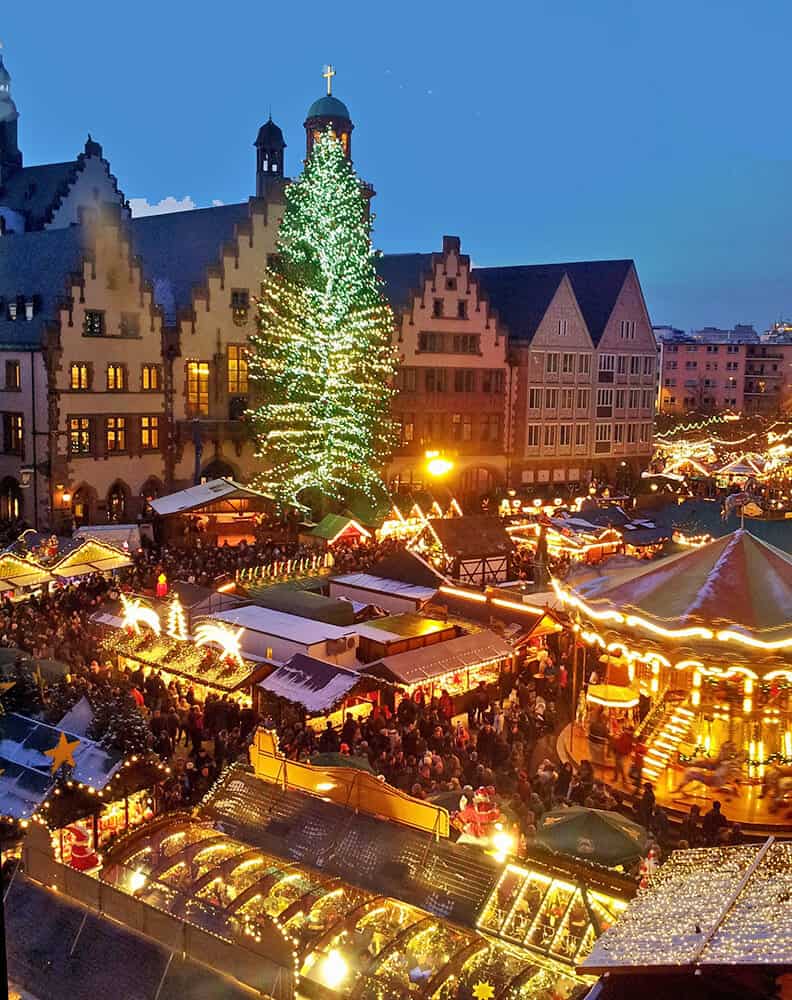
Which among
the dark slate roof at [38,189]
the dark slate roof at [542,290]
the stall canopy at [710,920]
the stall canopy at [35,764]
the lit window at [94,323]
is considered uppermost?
the dark slate roof at [38,189]

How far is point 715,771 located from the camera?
1772cm

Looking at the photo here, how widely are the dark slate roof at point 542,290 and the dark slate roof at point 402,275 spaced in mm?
3859

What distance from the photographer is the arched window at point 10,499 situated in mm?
38750

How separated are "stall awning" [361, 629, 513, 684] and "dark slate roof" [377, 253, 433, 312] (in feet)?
92.4

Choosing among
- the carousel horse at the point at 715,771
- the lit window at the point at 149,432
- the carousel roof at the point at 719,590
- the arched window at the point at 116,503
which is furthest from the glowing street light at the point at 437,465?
the carousel horse at the point at 715,771

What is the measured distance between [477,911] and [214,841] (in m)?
2.84

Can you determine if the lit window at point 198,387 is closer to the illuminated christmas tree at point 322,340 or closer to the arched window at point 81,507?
the illuminated christmas tree at point 322,340

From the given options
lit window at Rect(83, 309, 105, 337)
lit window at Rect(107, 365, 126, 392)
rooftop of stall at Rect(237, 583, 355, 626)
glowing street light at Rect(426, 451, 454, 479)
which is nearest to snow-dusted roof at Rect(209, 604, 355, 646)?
rooftop of stall at Rect(237, 583, 355, 626)

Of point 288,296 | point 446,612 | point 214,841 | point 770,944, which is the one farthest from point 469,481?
point 770,944

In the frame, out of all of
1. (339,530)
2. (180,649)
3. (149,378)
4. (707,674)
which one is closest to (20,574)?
(180,649)

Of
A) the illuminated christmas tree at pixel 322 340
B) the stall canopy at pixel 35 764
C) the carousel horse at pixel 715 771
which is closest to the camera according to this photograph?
the stall canopy at pixel 35 764

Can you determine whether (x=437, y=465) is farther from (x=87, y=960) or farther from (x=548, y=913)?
(x=87, y=960)

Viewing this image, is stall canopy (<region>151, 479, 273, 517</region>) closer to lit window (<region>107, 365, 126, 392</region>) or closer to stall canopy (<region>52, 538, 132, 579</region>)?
stall canopy (<region>52, 538, 132, 579</region>)

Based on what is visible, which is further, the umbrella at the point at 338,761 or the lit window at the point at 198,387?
the lit window at the point at 198,387
